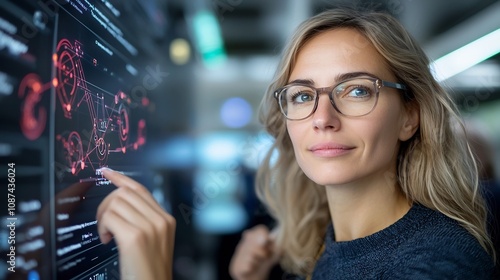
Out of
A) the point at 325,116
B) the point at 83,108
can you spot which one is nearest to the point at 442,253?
the point at 325,116

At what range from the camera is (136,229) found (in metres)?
0.92

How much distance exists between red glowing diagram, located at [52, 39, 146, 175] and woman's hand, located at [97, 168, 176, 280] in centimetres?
7

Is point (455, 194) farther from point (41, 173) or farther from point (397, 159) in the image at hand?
point (41, 173)

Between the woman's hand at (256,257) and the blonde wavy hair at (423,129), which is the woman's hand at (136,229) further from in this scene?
the woman's hand at (256,257)

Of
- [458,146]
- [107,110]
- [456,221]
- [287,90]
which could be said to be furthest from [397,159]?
[107,110]

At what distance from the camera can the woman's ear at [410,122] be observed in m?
1.35

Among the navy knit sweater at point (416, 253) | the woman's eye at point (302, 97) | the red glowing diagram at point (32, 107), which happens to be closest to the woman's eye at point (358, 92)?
the woman's eye at point (302, 97)

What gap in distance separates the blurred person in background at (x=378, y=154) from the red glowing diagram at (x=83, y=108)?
0.07 metres

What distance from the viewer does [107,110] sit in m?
1.08

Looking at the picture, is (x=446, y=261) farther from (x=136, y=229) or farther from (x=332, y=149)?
(x=136, y=229)

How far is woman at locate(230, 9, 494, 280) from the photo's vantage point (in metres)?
1.13

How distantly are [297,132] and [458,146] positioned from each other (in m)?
0.48

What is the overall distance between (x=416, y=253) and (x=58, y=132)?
2.63 ft

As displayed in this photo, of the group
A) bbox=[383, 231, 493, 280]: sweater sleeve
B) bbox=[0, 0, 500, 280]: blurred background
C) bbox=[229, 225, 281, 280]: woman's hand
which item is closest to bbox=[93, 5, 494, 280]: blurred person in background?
bbox=[383, 231, 493, 280]: sweater sleeve
